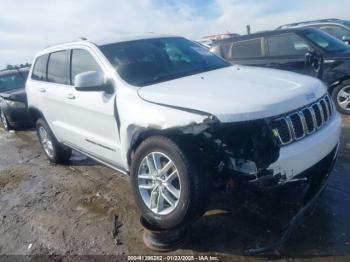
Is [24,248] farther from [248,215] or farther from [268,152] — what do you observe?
[268,152]

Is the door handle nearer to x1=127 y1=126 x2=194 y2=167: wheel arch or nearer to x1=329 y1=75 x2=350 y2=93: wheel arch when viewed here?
x1=127 y1=126 x2=194 y2=167: wheel arch

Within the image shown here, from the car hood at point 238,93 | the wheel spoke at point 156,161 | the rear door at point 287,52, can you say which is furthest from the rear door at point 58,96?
the rear door at point 287,52

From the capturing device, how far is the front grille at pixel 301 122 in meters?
2.85

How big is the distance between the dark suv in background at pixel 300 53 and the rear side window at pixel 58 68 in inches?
145

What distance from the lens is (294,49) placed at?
7352mm

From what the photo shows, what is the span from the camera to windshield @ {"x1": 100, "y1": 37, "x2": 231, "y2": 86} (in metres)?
3.86

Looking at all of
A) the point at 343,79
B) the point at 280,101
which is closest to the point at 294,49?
the point at 343,79

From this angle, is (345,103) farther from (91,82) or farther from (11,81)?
(11,81)

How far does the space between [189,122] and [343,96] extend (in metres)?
4.87

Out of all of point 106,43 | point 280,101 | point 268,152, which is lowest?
point 268,152

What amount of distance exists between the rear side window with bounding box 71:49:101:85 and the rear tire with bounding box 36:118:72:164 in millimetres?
1466

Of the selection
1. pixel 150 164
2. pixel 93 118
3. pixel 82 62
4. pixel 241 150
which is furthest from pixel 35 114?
pixel 241 150

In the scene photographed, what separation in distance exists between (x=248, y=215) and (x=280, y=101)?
131 cm

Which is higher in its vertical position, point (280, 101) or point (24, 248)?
point (280, 101)
